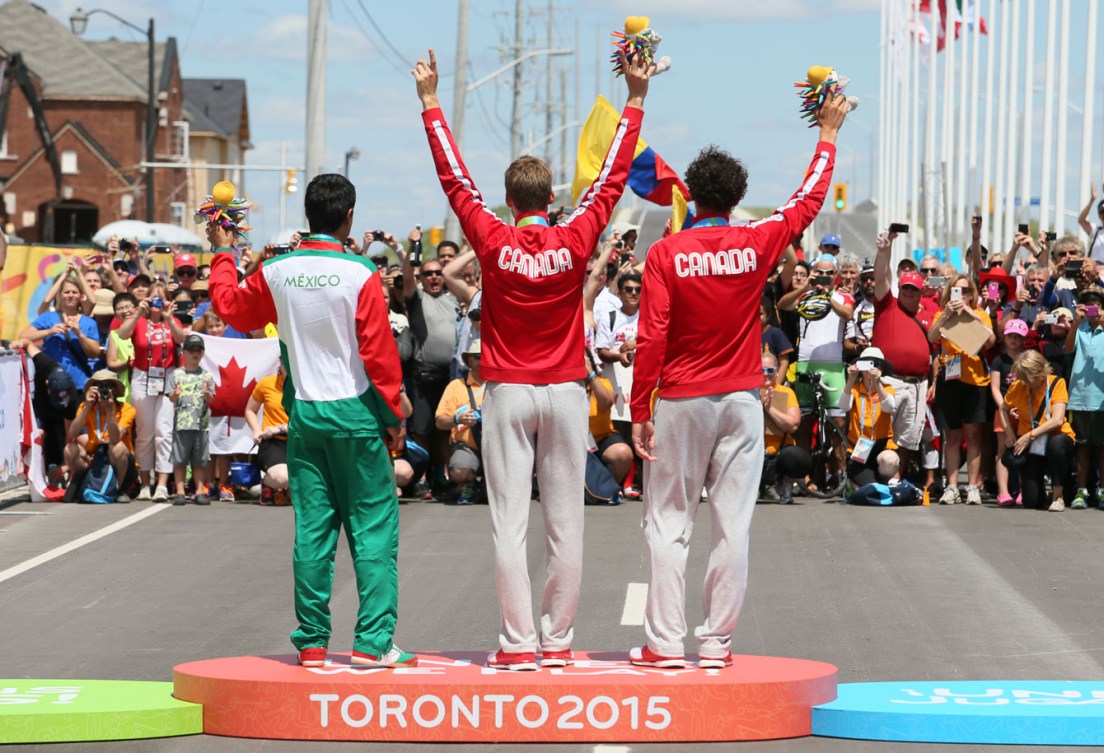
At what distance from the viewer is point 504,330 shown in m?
8.02

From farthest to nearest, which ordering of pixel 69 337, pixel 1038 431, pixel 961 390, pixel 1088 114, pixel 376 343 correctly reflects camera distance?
pixel 1088 114
pixel 69 337
pixel 961 390
pixel 1038 431
pixel 376 343

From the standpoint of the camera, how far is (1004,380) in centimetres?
1767

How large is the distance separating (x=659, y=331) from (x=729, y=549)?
99cm

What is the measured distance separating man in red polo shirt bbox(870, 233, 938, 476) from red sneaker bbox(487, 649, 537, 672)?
33.0ft

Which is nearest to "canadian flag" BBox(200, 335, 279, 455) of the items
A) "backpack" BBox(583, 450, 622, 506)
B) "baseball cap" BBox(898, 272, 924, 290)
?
"backpack" BBox(583, 450, 622, 506)

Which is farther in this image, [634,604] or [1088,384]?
[1088,384]

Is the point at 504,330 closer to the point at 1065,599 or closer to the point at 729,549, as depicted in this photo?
the point at 729,549

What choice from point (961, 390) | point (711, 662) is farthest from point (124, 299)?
point (711, 662)

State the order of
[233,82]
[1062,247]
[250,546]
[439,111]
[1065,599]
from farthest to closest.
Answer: [233,82] < [1062,247] < [250,546] < [1065,599] < [439,111]

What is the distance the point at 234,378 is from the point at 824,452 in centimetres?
578

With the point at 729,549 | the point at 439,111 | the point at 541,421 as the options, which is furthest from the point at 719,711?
the point at 439,111

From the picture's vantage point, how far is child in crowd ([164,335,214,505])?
57.4ft

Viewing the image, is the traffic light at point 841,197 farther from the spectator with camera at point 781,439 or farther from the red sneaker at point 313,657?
the red sneaker at point 313,657

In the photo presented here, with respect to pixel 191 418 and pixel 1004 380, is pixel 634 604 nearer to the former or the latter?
pixel 191 418
